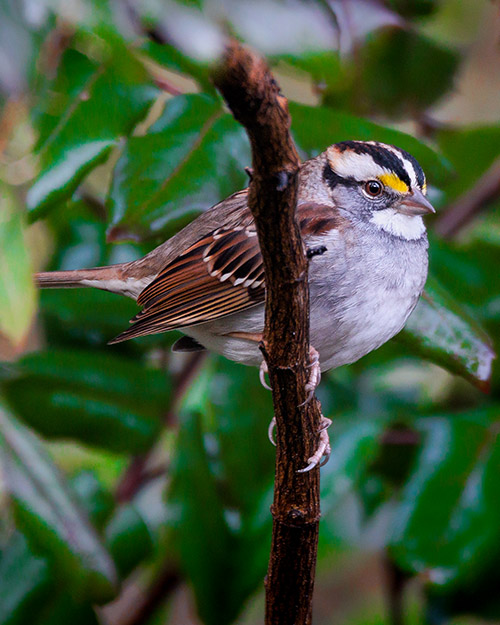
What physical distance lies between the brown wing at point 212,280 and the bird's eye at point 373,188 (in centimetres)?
11

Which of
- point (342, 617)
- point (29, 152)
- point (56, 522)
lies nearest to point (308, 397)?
point (56, 522)

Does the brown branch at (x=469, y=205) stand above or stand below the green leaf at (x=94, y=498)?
above

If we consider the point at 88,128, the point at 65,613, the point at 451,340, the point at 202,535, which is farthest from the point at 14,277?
the point at 65,613

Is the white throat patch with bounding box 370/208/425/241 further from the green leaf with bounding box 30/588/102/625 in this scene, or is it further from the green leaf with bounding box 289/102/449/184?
the green leaf with bounding box 30/588/102/625

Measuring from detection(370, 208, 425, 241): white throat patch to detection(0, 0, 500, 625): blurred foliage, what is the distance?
131 millimetres

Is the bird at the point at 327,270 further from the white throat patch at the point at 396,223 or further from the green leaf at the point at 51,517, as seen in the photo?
the green leaf at the point at 51,517

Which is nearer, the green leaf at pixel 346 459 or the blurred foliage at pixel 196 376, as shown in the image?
the blurred foliage at pixel 196 376

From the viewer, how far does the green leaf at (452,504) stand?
209 cm

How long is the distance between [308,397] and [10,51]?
97 centimetres

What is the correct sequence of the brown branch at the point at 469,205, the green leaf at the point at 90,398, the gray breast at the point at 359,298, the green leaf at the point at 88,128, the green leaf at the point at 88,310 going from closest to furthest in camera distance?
the green leaf at the point at 88,128 < the gray breast at the point at 359,298 < the green leaf at the point at 90,398 < the green leaf at the point at 88,310 < the brown branch at the point at 469,205

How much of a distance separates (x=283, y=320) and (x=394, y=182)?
2.71 ft

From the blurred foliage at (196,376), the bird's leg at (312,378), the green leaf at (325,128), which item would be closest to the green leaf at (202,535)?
the blurred foliage at (196,376)

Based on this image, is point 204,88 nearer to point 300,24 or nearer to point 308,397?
point 308,397

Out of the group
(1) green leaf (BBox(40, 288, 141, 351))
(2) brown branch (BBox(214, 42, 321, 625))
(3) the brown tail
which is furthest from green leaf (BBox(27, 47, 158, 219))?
(1) green leaf (BBox(40, 288, 141, 351))
